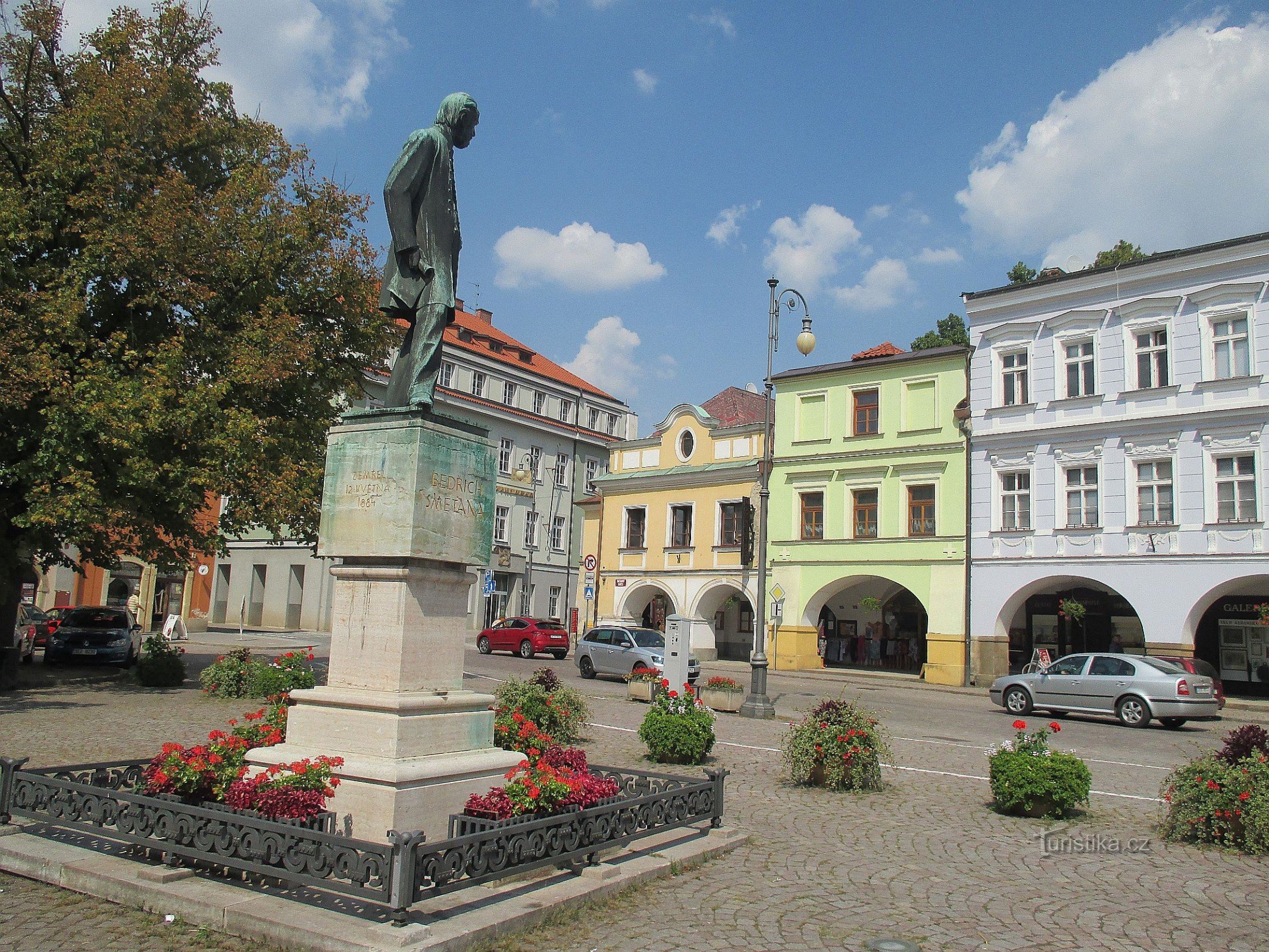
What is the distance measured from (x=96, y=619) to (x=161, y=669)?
21.0ft

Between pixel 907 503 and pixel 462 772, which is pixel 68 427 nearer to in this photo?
pixel 462 772

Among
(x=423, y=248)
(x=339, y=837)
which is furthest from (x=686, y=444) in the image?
(x=339, y=837)

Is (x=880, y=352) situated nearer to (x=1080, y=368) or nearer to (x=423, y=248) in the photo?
(x=1080, y=368)

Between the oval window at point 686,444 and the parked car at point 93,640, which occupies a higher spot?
the oval window at point 686,444

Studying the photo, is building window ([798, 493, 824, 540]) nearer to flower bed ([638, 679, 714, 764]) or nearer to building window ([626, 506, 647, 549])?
building window ([626, 506, 647, 549])

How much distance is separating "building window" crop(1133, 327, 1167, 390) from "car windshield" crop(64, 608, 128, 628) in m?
28.0

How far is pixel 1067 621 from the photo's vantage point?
30.4m

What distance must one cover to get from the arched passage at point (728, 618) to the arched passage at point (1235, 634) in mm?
15470

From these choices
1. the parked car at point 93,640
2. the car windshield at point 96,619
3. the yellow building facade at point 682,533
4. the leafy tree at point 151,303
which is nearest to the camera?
the leafy tree at point 151,303

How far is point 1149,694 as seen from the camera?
19375 millimetres

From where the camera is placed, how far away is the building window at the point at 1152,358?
27.5 m

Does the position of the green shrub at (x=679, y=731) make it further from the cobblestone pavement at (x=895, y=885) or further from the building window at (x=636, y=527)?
the building window at (x=636, y=527)

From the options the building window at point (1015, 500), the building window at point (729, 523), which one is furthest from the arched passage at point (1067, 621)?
the building window at point (729, 523)

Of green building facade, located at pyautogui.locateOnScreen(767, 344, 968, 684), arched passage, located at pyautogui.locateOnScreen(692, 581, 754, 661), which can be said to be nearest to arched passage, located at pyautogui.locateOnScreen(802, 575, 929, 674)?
green building facade, located at pyautogui.locateOnScreen(767, 344, 968, 684)
